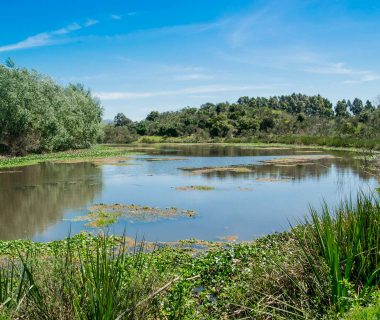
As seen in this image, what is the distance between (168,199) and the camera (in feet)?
60.7

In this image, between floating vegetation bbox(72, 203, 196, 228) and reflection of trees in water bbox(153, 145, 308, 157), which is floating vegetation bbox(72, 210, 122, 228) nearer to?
floating vegetation bbox(72, 203, 196, 228)

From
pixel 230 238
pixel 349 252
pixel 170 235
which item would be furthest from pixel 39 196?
pixel 349 252

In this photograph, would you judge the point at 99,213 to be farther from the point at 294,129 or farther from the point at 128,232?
the point at 294,129

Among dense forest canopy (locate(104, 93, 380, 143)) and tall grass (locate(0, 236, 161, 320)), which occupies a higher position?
dense forest canopy (locate(104, 93, 380, 143))

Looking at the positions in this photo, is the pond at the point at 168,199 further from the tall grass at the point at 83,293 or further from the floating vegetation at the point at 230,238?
the tall grass at the point at 83,293

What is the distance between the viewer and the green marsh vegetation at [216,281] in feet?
13.1

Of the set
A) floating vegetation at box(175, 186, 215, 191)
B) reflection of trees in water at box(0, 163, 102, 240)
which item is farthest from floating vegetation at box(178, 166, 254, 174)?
floating vegetation at box(175, 186, 215, 191)

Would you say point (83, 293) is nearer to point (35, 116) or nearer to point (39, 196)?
point (39, 196)

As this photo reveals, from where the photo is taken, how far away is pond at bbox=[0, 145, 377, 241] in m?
13.2

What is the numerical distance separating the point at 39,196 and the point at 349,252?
1663cm

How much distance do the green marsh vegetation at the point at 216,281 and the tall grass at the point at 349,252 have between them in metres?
0.01

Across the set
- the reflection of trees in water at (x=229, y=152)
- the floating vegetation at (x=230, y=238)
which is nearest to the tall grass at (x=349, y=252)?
the floating vegetation at (x=230, y=238)

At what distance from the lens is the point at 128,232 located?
1272 centimetres

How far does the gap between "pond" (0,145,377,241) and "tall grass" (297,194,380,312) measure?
141 inches
